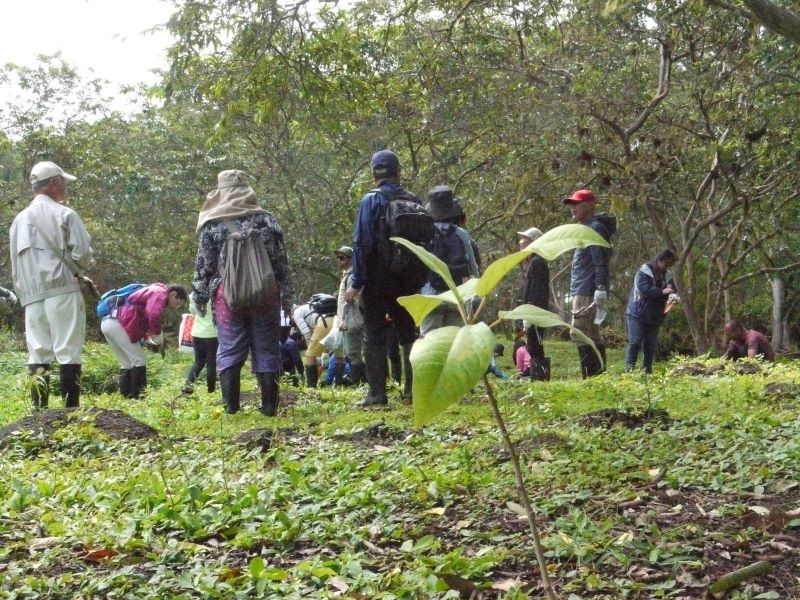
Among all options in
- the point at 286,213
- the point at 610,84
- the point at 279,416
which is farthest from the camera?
the point at 286,213

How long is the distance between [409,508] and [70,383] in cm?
410

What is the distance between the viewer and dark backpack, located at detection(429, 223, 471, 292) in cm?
768

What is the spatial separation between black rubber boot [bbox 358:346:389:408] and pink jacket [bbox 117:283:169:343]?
295 cm

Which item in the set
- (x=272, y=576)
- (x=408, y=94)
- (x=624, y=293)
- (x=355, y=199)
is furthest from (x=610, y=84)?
(x=624, y=293)

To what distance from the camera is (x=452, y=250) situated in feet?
25.3

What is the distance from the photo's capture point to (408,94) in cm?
1359

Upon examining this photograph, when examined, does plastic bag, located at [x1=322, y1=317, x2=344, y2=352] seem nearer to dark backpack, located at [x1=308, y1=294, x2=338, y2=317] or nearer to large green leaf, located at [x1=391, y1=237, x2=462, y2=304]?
dark backpack, located at [x1=308, y1=294, x2=338, y2=317]

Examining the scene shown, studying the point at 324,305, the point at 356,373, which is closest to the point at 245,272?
the point at 356,373

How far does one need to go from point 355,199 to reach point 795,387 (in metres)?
Result: 12.8

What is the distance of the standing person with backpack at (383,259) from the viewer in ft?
22.6

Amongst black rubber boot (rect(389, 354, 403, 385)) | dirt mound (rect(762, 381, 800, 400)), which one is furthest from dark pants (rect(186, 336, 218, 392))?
dirt mound (rect(762, 381, 800, 400))

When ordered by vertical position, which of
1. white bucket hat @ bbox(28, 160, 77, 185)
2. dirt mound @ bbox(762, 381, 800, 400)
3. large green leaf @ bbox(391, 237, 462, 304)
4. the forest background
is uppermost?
the forest background

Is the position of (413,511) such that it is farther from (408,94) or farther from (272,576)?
(408,94)

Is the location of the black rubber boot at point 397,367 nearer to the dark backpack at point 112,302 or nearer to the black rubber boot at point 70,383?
the dark backpack at point 112,302
